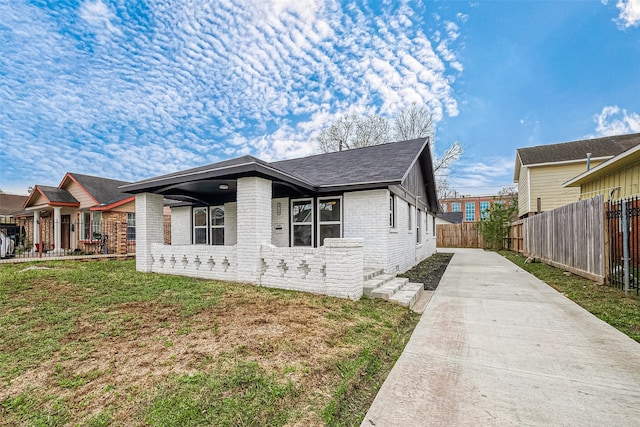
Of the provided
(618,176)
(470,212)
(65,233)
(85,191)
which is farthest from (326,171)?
(470,212)

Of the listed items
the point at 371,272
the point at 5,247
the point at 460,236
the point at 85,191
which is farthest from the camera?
the point at 460,236

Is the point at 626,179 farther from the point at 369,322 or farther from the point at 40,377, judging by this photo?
the point at 40,377

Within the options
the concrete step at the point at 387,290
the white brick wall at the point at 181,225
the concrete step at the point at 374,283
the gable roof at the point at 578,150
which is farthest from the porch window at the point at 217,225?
the gable roof at the point at 578,150

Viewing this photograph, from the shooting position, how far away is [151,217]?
818 cm

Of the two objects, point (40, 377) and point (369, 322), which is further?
point (369, 322)

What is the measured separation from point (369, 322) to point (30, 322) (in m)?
4.67

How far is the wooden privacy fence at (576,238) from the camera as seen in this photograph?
6660mm

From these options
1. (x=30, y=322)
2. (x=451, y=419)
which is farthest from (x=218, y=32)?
(x=451, y=419)

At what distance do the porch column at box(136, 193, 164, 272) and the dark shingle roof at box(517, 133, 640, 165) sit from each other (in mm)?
19352

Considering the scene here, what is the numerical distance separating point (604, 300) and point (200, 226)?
39.8ft

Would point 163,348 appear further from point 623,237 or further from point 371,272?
point 623,237

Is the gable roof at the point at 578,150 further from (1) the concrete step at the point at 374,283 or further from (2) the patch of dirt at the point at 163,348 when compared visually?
→ (2) the patch of dirt at the point at 163,348

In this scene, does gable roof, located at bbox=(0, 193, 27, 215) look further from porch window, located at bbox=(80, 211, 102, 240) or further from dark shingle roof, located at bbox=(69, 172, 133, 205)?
porch window, located at bbox=(80, 211, 102, 240)

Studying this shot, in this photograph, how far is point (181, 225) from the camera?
12156 mm
